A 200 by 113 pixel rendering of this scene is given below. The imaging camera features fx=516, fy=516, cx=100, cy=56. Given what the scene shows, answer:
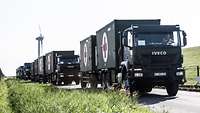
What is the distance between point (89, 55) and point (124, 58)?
34.4 ft

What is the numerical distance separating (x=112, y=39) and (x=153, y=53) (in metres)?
3.60

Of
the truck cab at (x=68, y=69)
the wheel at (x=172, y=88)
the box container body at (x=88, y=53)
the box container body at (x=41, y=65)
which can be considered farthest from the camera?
the box container body at (x=41, y=65)

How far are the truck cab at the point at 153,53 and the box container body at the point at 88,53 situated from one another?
1020 centimetres

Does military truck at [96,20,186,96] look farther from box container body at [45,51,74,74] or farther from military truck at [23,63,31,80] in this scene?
military truck at [23,63,31,80]

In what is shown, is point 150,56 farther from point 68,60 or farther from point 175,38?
point 68,60

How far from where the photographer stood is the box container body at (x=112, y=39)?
24156 millimetres

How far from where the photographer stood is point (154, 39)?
2183 cm

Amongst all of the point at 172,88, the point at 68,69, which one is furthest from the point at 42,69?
the point at 172,88

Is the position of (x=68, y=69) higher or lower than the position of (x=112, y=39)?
lower

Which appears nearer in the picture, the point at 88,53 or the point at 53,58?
the point at 88,53

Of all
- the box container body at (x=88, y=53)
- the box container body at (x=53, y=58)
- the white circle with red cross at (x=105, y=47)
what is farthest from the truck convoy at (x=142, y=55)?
the box container body at (x=53, y=58)

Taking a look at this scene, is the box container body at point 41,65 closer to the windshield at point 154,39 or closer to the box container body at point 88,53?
the box container body at point 88,53

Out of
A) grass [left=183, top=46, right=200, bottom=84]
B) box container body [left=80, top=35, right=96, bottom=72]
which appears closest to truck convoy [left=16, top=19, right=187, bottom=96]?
box container body [left=80, top=35, right=96, bottom=72]

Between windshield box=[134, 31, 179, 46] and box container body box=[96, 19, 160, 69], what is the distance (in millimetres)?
2344
